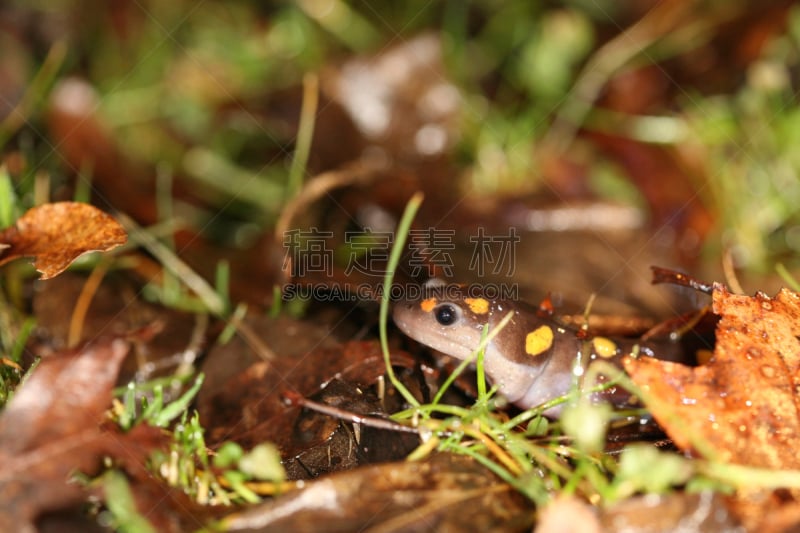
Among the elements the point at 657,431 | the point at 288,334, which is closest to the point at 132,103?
the point at 288,334

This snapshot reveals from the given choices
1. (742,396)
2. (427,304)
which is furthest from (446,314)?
(742,396)

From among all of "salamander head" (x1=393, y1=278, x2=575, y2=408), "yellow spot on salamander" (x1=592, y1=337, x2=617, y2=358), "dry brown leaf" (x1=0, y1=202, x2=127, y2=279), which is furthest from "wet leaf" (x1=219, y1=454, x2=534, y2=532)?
"dry brown leaf" (x1=0, y1=202, x2=127, y2=279)

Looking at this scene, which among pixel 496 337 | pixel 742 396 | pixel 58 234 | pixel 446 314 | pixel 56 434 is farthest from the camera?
pixel 496 337

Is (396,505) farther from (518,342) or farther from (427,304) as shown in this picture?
(518,342)

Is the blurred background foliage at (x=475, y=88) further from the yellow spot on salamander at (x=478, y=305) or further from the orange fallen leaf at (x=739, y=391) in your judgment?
the orange fallen leaf at (x=739, y=391)

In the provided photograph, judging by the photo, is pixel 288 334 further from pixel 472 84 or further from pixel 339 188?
pixel 472 84

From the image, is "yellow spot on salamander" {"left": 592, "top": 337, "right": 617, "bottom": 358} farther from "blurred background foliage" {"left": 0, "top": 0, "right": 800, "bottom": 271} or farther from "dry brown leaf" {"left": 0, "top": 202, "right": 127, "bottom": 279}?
"dry brown leaf" {"left": 0, "top": 202, "right": 127, "bottom": 279}
